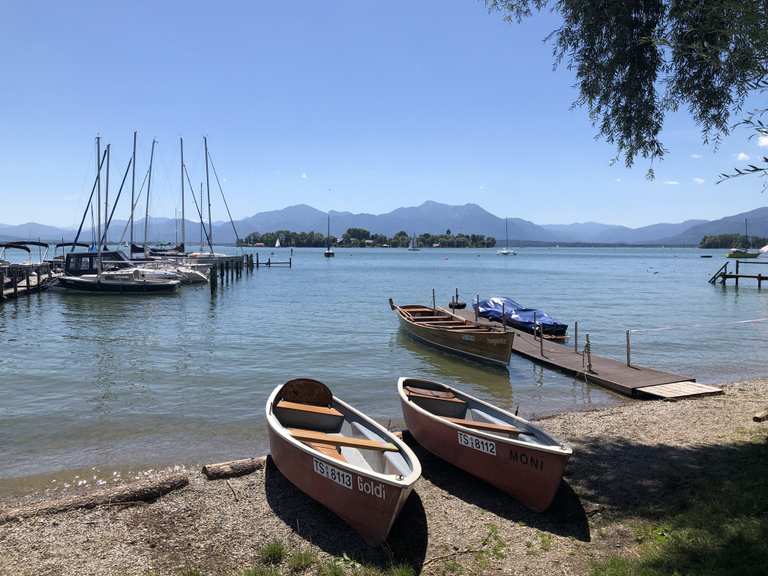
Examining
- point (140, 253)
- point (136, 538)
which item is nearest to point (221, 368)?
point (136, 538)

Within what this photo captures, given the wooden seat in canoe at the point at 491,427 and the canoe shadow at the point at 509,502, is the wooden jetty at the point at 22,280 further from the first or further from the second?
the wooden seat in canoe at the point at 491,427

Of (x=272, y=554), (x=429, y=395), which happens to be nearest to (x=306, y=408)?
(x=429, y=395)

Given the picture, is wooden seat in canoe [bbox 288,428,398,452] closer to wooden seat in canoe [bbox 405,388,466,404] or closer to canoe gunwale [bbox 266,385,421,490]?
canoe gunwale [bbox 266,385,421,490]

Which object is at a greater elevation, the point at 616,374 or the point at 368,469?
the point at 368,469

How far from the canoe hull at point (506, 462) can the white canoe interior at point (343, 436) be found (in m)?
0.98

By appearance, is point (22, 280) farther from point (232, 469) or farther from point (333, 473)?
point (333, 473)

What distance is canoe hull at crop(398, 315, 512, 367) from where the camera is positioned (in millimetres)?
18656

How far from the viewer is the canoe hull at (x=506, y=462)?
6.91 meters

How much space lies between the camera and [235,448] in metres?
10.9

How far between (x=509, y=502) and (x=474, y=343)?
1248 centimetres

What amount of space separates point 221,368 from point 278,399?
32.2 ft

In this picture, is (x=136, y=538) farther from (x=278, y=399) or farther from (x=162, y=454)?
(x=162, y=454)

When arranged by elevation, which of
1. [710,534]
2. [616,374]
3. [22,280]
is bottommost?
[616,374]

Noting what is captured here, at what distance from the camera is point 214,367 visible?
18656 millimetres
